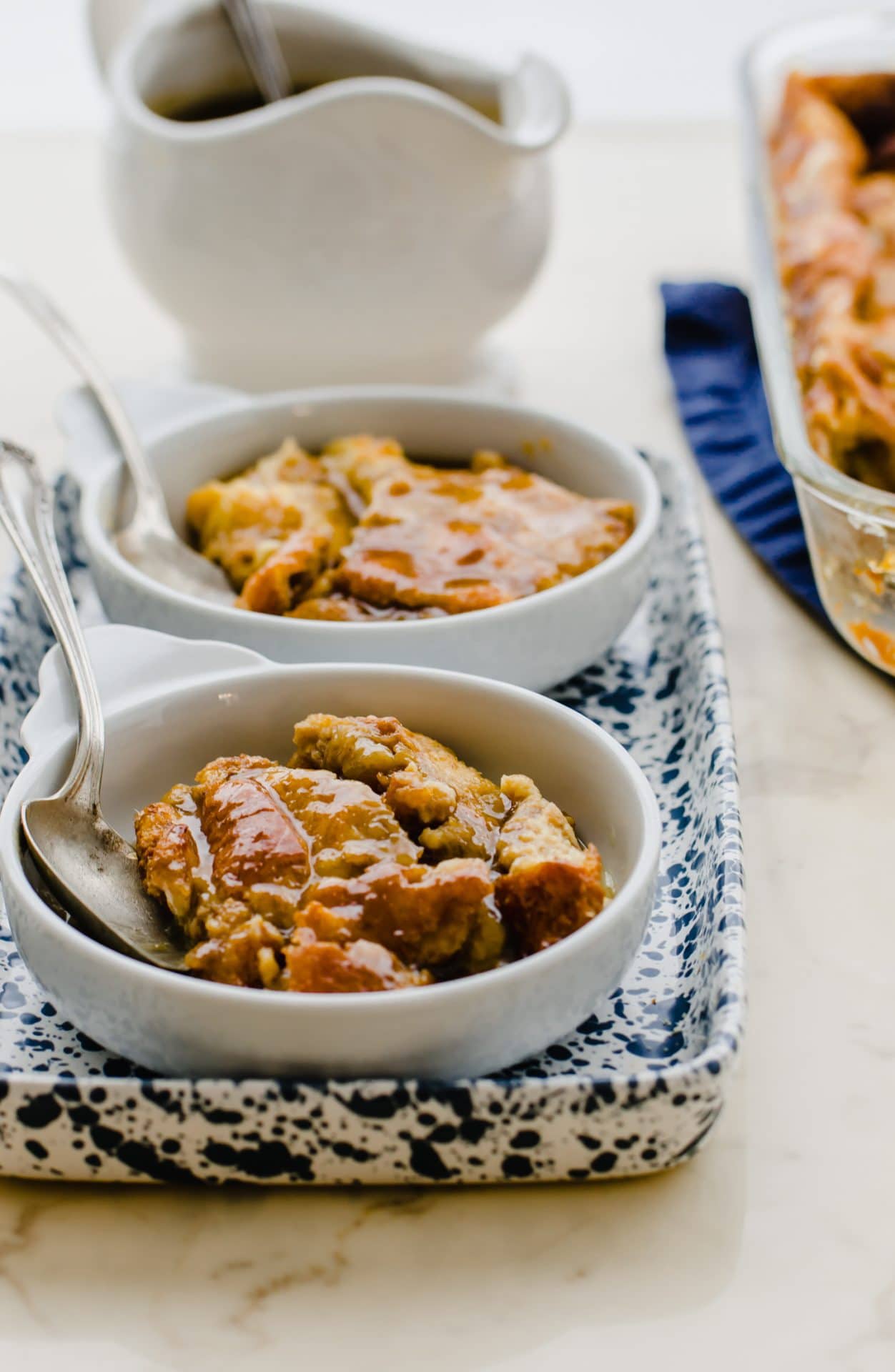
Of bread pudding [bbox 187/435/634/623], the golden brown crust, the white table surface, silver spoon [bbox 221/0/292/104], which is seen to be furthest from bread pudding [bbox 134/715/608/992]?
silver spoon [bbox 221/0/292/104]

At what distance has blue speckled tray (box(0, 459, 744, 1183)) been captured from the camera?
0.72 metres

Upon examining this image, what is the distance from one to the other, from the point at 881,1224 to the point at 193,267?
127cm

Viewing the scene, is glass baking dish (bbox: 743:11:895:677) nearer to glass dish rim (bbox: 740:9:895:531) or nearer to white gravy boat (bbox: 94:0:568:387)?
glass dish rim (bbox: 740:9:895:531)

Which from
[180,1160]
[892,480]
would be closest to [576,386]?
[892,480]

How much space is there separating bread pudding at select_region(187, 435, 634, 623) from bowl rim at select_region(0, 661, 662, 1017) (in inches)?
5.6

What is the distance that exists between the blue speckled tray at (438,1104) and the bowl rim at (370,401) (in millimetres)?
276

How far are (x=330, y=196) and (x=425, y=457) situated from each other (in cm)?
34

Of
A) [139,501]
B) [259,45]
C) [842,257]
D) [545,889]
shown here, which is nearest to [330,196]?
[259,45]

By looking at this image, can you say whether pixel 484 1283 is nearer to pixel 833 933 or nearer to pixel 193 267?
pixel 833 933

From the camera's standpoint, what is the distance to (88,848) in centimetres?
88

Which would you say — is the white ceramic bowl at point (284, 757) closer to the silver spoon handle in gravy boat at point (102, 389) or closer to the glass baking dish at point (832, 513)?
the silver spoon handle in gravy boat at point (102, 389)

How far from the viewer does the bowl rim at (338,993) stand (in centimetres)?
72

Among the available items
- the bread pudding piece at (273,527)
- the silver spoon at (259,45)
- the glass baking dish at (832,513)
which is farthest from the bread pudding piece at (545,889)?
the silver spoon at (259,45)

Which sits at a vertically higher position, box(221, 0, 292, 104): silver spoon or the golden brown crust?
box(221, 0, 292, 104): silver spoon
